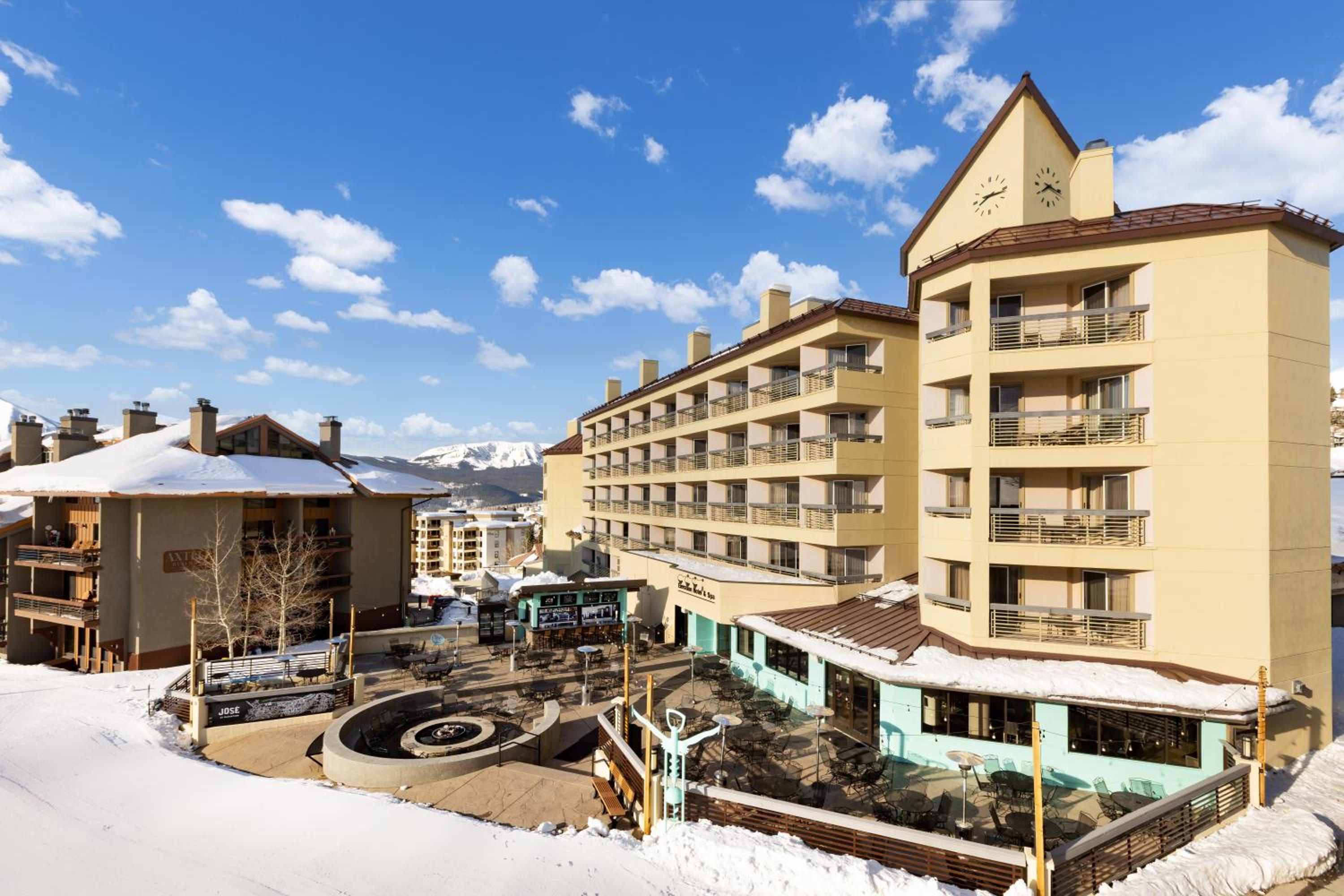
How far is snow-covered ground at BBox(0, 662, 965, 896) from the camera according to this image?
39.1 ft

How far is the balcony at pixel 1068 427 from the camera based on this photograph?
1870cm

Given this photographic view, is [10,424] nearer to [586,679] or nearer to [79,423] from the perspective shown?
[79,423]

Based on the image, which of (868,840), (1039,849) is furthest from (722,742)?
(1039,849)

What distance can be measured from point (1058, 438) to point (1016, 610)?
577 centimetres

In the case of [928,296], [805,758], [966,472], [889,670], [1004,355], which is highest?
[928,296]

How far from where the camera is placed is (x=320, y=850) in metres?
13.4

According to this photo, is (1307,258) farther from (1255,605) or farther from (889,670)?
(889,670)

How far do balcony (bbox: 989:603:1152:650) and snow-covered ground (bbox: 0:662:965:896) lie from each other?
10.5 metres

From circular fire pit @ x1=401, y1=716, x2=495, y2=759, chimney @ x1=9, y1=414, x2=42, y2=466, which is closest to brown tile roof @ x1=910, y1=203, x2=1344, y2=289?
circular fire pit @ x1=401, y1=716, x2=495, y2=759

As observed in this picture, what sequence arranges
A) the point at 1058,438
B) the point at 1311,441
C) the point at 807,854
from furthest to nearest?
the point at 1058,438 → the point at 1311,441 → the point at 807,854

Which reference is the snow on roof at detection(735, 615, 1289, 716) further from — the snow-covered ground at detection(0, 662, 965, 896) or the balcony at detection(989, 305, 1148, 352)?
the balcony at detection(989, 305, 1148, 352)

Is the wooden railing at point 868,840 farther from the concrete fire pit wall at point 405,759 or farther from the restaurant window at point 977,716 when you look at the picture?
the concrete fire pit wall at point 405,759

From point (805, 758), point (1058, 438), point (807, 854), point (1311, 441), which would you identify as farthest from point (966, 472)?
point (807, 854)

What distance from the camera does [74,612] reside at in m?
30.5
